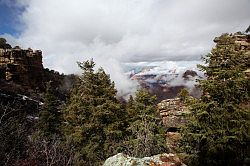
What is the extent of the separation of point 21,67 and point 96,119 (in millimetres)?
46668

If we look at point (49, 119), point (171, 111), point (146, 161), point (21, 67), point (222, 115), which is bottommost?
point (146, 161)

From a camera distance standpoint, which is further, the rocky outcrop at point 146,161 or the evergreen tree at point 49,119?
the evergreen tree at point 49,119

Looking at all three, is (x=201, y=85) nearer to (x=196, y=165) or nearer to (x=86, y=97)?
(x=196, y=165)

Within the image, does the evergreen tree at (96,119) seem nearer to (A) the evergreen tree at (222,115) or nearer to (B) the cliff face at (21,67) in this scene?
(A) the evergreen tree at (222,115)

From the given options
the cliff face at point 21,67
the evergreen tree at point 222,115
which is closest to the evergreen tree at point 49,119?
the evergreen tree at point 222,115

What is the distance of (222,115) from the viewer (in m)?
12.5

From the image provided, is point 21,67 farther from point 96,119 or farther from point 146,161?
point 146,161

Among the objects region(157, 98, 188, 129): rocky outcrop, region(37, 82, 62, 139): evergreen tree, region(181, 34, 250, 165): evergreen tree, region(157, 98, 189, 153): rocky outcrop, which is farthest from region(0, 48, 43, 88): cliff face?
region(181, 34, 250, 165): evergreen tree

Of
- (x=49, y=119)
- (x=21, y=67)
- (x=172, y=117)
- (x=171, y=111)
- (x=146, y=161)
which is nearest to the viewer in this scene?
(x=146, y=161)

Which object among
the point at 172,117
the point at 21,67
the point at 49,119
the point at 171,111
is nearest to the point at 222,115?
the point at 172,117

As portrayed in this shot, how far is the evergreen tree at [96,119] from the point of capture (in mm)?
18125

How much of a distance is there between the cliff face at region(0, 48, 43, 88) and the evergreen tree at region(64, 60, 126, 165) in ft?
140

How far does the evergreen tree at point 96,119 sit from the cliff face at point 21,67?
42.6 m

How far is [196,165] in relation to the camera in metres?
13.2
